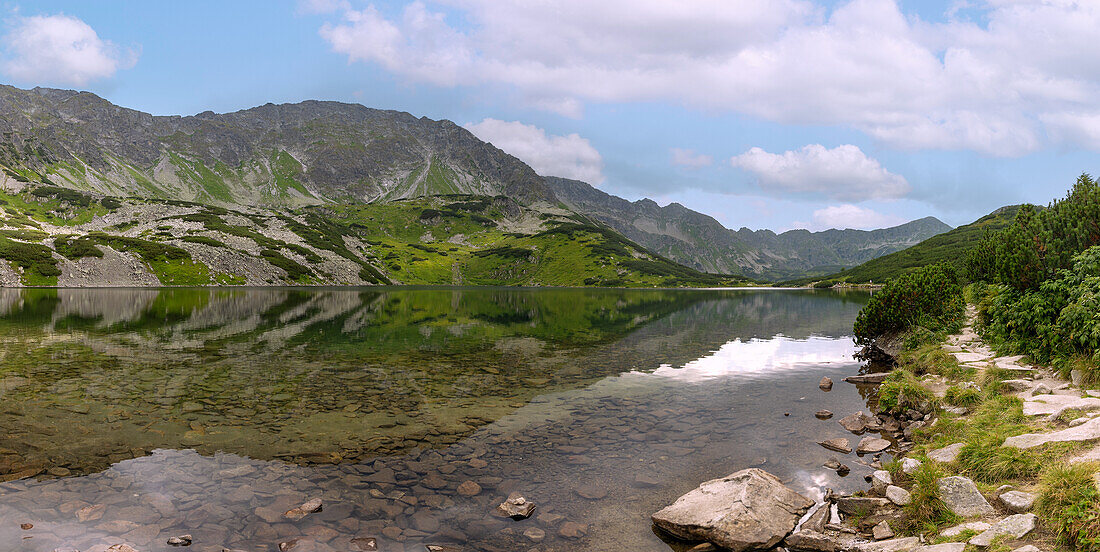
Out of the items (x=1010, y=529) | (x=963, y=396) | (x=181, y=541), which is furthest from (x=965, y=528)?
(x=181, y=541)

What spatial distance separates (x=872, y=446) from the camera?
18234mm

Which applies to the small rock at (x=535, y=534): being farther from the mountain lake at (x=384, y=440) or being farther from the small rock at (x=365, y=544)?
the small rock at (x=365, y=544)

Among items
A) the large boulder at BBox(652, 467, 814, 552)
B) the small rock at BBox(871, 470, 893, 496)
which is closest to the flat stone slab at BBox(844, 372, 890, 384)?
the small rock at BBox(871, 470, 893, 496)

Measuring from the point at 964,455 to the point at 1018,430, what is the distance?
2007 millimetres

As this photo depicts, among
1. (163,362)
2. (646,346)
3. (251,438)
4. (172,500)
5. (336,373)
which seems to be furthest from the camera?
(646,346)

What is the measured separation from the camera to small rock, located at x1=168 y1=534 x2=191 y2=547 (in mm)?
11250

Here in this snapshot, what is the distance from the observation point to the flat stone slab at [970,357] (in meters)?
24.5

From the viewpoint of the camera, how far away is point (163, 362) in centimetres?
3391

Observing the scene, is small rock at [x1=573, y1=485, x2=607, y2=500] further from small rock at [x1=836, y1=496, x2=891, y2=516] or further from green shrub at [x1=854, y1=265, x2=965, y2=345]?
green shrub at [x1=854, y1=265, x2=965, y2=345]

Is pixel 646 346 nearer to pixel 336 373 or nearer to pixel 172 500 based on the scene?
pixel 336 373

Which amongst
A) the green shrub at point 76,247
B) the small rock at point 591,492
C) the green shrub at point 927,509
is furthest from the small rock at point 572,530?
the green shrub at point 76,247

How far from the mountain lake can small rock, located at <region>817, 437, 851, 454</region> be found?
0.90 m

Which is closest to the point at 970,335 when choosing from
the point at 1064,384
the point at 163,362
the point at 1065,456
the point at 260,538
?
the point at 1064,384

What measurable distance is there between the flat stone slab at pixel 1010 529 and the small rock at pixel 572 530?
26.6ft
